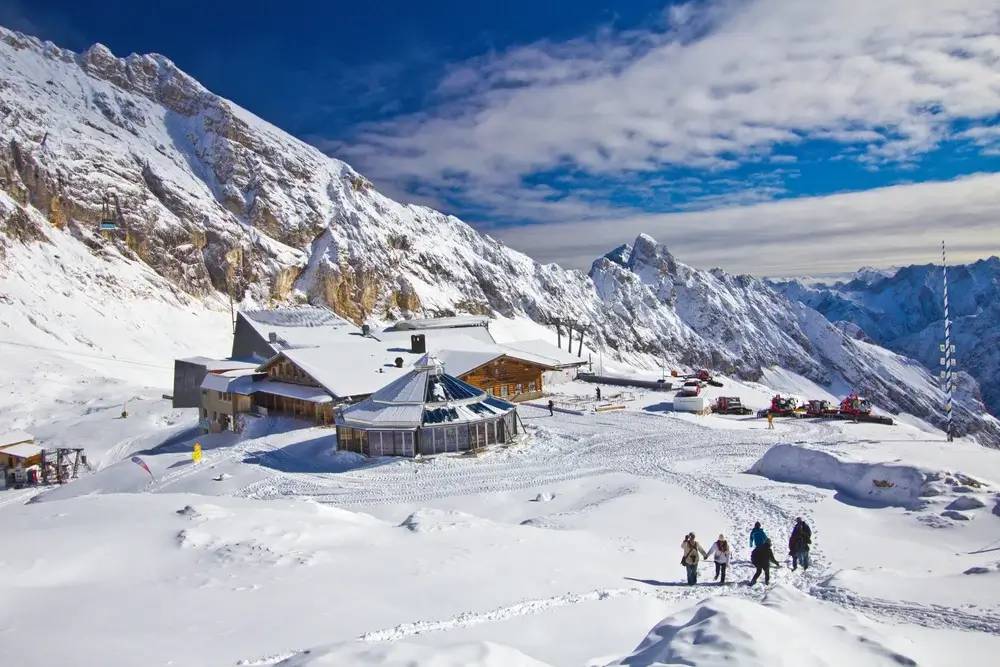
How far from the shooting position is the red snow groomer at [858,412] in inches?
1405

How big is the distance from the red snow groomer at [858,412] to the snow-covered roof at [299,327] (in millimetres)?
33173

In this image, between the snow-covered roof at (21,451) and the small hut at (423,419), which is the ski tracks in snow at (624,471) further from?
the snow-covered roof at (21,451)

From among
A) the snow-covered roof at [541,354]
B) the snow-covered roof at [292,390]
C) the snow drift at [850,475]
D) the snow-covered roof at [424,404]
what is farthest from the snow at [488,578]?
the snow-covered roof at [541,354]

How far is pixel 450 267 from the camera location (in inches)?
5512

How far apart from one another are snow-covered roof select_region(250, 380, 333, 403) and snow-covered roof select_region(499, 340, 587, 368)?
47.9 ft

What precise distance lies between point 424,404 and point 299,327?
2433 centimetres

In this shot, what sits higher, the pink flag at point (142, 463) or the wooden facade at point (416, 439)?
the wooden facade at point (416, 439)

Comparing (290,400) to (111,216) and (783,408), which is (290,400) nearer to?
(783,408)

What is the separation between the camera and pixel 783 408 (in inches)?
1513

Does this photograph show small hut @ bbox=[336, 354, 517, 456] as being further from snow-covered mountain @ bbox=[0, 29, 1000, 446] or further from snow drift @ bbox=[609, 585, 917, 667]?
snow-covered mountain @ bbox=[0, 29, 1000, 446]

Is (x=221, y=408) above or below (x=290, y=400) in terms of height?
below

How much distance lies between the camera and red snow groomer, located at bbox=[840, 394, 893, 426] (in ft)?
117

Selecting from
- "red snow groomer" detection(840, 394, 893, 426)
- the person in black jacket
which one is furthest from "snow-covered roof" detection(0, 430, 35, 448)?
"red snow groomer" detection(840, 394, 893, 426)

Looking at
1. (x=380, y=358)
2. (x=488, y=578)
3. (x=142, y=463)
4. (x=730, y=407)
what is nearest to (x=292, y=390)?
(x=380, y=358)
